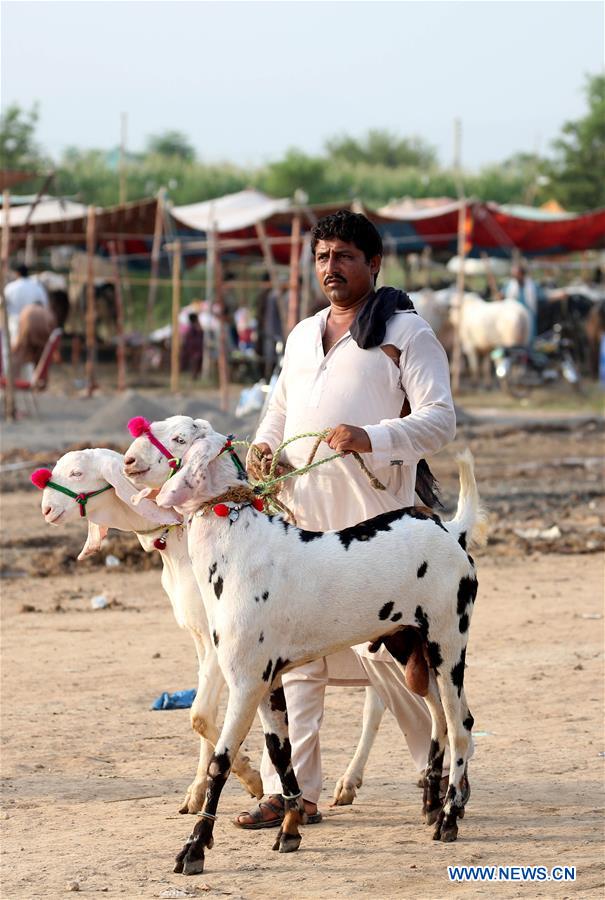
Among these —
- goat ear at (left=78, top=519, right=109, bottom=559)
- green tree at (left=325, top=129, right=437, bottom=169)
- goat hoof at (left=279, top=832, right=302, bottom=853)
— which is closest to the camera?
goat hoof at (left=279, top=832, right=302, bottom=853)

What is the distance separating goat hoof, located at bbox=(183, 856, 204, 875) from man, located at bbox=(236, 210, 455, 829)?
1.88ft

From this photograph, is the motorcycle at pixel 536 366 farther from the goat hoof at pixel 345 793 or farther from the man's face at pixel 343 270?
the man's face at pixel 343 270

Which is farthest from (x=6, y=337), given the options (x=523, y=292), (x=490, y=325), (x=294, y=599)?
(x=294, y=599)

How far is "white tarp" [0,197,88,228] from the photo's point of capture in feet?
74.5

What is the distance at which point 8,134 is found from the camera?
38.5 metres

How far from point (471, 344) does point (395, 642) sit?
20.9 m

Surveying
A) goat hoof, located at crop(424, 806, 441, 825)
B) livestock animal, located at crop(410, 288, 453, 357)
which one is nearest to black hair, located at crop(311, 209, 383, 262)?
goat hoof, located at crop(424, 806, 441, 825)

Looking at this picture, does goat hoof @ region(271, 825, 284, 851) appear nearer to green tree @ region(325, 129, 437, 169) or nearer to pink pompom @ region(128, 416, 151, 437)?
pink pompom @ region(128, 416, 151, 437)

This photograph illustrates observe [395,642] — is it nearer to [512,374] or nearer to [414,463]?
[414,463]

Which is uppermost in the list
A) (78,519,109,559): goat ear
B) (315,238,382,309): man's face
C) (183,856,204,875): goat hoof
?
(315,238,382,309): man's face

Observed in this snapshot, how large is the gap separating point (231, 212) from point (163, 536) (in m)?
21.8

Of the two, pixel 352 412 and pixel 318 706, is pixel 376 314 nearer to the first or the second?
pixel 352 412

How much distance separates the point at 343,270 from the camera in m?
4.87

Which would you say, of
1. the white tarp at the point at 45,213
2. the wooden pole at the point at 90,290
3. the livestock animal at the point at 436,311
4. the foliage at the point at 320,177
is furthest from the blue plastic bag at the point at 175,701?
the foliage at the point at 320,177
